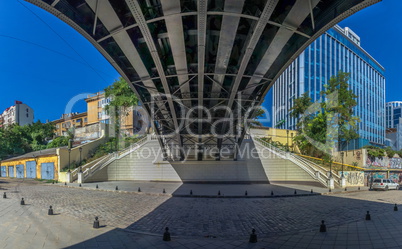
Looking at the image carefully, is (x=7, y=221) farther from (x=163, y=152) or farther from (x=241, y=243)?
(x=163, y=152)

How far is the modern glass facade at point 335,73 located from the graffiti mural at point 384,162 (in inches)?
830

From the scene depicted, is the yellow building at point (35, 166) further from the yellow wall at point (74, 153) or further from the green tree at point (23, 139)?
the green tree at point (23, 139)

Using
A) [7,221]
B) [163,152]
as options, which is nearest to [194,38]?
[7,221]

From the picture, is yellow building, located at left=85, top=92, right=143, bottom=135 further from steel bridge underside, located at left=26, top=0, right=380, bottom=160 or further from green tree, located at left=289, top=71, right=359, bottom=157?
green tree, located at left=289, top=71, right=359, bottom=157

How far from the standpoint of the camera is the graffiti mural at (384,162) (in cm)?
2973

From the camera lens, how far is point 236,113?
20094mm

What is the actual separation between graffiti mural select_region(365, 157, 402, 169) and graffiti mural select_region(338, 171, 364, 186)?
5385 millimetres

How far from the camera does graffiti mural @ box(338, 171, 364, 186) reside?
24.3m

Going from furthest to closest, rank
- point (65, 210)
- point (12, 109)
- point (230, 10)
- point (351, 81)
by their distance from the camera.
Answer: point (12, 109) → point (351, 81) → point (65, 210) → point (230, 10)

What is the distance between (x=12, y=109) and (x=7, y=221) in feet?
374

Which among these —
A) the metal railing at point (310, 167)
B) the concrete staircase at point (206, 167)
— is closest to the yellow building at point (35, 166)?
the concrete staircase at point (206, 167)

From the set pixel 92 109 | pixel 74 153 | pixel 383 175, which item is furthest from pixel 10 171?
pixel 383 175

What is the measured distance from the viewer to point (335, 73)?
6144cm

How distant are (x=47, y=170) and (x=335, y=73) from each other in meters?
68.5
